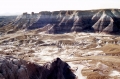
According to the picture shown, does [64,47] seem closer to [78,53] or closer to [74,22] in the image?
[78,53]

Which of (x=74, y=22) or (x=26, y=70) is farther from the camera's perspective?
(x=74, y=22)

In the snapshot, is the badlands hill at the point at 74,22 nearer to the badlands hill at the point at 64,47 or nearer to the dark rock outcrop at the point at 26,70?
the badlands hill at the point at 64,47

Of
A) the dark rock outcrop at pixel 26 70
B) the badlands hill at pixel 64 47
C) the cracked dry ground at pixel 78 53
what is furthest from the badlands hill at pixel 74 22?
the dark rock outcrop at pixel 26 70

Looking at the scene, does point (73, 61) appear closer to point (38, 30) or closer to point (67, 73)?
point (67, 73)

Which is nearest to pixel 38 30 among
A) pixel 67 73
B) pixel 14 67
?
pixel 67 73

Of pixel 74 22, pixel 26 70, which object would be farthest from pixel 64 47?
pixel 26 70

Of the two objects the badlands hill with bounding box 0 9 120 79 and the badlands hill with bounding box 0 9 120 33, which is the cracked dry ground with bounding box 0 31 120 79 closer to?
the badlands hill with bounding box 0 9 120 79

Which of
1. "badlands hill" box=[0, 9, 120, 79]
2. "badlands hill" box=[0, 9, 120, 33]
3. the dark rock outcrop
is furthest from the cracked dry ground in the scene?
"badlands hill" box=[0, 9, 120, 33]
